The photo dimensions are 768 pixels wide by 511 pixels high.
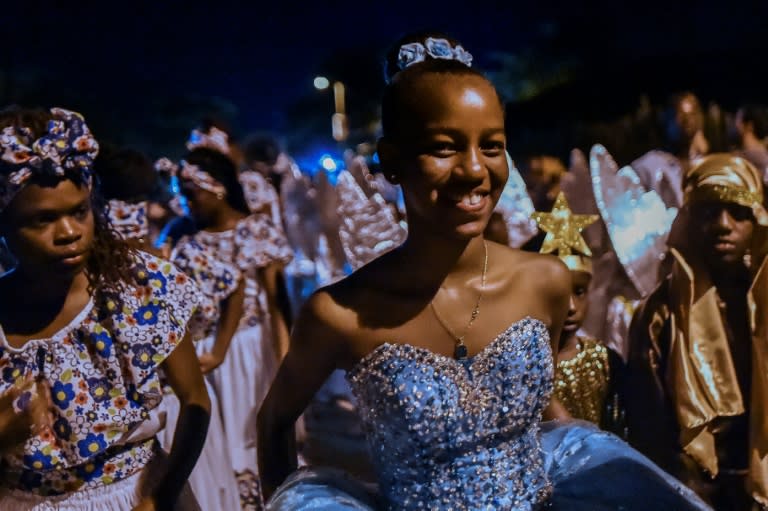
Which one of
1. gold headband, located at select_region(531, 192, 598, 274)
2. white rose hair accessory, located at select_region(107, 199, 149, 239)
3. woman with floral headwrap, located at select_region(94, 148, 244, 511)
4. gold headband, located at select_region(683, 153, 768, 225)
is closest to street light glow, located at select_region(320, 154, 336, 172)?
woman with floral headwrap, located at select_region(94, 148, 244, 511)

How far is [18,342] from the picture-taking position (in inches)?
61.7

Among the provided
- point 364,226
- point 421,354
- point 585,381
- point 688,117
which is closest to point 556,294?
point 421,354

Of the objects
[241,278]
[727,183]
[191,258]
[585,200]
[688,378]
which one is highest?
[727,183]

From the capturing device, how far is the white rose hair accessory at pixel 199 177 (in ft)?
11.1

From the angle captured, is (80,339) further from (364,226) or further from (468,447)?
(364,226)

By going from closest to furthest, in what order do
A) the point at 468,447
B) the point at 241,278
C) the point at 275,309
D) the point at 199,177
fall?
the point at 468,447 → the point at 241,278 → the point at 199,177 → the point at 275,309

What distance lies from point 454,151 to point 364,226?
2132 mm

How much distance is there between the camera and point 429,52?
1.48 meters

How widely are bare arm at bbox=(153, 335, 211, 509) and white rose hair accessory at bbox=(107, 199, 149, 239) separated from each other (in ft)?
4.10

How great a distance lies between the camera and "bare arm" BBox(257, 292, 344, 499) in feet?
4.77

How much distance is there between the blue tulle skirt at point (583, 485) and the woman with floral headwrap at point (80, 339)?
17.0 inches

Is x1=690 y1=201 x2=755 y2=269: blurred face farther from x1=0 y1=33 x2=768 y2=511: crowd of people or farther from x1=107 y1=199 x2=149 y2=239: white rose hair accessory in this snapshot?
x1=107 y1=199 x2=149 y2=239: white rose hair accessory

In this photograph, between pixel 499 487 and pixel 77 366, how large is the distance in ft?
2.93

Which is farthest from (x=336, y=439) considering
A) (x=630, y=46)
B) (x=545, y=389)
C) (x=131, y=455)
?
(x=630, y=46)
